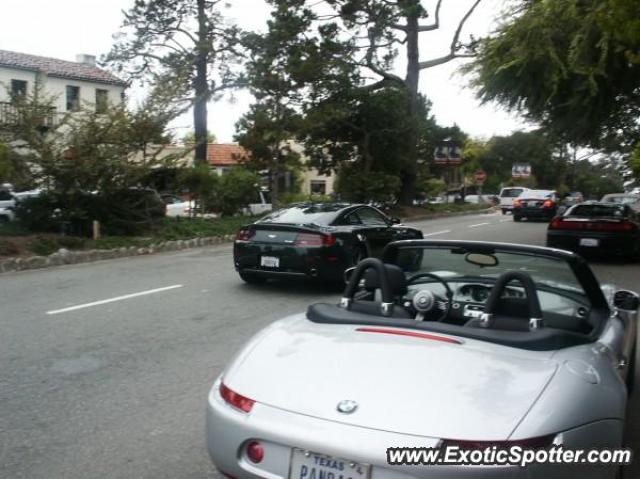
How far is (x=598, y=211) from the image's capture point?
1424cm

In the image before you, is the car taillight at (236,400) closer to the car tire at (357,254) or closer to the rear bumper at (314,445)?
the rear bumper at (314,445)

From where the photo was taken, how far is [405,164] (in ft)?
99.9

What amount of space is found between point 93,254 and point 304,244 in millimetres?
6466

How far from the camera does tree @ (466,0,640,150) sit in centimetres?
1153

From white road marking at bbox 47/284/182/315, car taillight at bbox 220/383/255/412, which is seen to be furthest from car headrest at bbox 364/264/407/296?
white road marking at bbox 47/284/182/315

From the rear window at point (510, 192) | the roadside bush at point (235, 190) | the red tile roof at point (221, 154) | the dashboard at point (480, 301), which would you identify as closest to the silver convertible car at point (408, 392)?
the dashboard at point (480, 301)

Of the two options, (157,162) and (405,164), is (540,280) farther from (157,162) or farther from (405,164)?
(405,164)

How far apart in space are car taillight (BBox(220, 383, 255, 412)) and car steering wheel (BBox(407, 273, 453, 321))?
120cm

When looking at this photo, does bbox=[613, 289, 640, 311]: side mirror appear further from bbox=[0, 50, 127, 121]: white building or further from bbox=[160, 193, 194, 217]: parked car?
bbox=[0, 50, 127, 121]: white building

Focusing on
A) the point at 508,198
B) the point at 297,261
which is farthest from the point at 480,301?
the point at 508,198

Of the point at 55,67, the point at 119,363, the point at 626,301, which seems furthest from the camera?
the point at 55,67

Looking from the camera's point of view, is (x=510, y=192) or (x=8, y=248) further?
(x=510, y=192)

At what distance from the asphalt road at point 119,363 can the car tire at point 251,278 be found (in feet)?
0.46

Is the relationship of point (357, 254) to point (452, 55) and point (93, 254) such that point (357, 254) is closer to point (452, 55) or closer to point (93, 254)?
point (93, 254)
